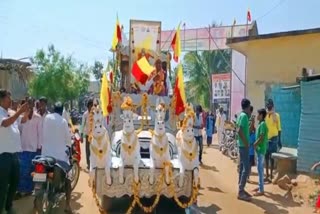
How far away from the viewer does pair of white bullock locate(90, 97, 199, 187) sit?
309 inches

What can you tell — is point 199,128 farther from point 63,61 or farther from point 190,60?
point 63,61

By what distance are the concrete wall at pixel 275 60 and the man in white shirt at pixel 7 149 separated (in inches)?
492

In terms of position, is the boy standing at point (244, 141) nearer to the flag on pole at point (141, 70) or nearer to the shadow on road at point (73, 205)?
the flag on pole at point (141, 70)

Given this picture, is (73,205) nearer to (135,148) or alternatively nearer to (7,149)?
(135,148)

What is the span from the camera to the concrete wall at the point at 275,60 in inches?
680

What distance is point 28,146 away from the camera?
931 centimetres

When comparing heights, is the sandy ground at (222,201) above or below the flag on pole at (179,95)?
below

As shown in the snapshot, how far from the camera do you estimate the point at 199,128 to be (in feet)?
46.9

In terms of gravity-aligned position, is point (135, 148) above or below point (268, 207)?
above

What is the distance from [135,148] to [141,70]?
2.99 meters

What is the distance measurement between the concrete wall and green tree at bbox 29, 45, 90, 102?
30715 mm

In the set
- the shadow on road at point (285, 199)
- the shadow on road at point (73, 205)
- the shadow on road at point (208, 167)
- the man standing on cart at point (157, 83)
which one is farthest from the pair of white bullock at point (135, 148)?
the shadow on road at point (208, 167)

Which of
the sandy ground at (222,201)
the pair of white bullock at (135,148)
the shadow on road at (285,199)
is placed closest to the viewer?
the pair of white bullock at (135,148)

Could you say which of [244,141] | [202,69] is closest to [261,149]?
[244,141]
